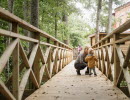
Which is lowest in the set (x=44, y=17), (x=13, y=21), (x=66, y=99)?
(x=66, y=99)

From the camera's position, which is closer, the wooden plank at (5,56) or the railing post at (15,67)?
the wooden plank at (5,56)

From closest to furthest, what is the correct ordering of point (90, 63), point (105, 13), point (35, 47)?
point (35, 47)
point (90, 63)
point (105, 13)

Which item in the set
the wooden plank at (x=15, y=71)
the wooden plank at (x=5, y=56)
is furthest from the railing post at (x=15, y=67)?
the wooden plank at (x=5, y=56)

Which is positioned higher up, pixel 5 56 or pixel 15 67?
pixel 5 56

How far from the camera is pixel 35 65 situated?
443cm

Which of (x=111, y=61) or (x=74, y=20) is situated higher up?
(x=74, y=20)

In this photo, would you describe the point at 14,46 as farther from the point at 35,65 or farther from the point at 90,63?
the point at 90,63

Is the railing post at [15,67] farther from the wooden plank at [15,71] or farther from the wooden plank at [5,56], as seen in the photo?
the wooden plank at [5,56]

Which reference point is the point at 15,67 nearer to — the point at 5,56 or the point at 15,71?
the point at 15,71

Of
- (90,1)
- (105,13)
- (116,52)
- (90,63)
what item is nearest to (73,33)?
(105,13)

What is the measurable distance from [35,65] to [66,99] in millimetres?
1231

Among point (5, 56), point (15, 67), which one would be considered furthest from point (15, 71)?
point (5, 56)

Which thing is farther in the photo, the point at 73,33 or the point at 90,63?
the point at 73,33

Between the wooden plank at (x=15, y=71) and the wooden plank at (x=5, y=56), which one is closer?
the wooden plank at (x=5, y=56)
